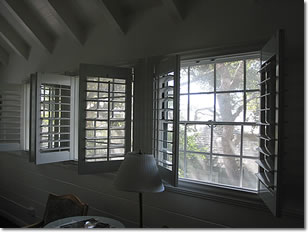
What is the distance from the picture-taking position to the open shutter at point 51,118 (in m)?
2.72

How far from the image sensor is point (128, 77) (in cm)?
247

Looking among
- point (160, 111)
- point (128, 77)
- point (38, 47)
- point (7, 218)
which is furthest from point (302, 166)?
point (7, 218)

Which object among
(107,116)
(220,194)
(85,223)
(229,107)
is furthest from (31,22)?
(220,194)

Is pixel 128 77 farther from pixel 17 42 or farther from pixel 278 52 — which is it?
pixel 17 42

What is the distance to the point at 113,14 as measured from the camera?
246 centimetres

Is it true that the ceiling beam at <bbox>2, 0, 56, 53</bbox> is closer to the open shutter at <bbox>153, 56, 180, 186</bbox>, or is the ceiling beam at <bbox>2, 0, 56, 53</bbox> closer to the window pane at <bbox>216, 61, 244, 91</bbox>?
the open shutter at <bbox>153, 56, 180, 186</bbox>

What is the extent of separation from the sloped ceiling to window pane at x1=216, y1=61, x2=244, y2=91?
0.54m

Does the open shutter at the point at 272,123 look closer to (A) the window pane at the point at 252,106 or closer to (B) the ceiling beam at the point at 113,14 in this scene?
(A) the window pane at the point at 252,106

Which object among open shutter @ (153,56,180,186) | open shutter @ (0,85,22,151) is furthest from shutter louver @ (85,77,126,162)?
open shutter @ (0,85,22,151)

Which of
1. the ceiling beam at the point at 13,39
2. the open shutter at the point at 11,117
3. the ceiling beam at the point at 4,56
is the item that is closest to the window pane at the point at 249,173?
Answer: the open shutter at the point at 11,117

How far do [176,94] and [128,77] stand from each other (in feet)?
2.31

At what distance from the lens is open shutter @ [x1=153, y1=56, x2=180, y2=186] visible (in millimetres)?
1920

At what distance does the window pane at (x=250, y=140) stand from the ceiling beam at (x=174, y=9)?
1.01 meters

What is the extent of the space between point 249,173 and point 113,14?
177 cm
